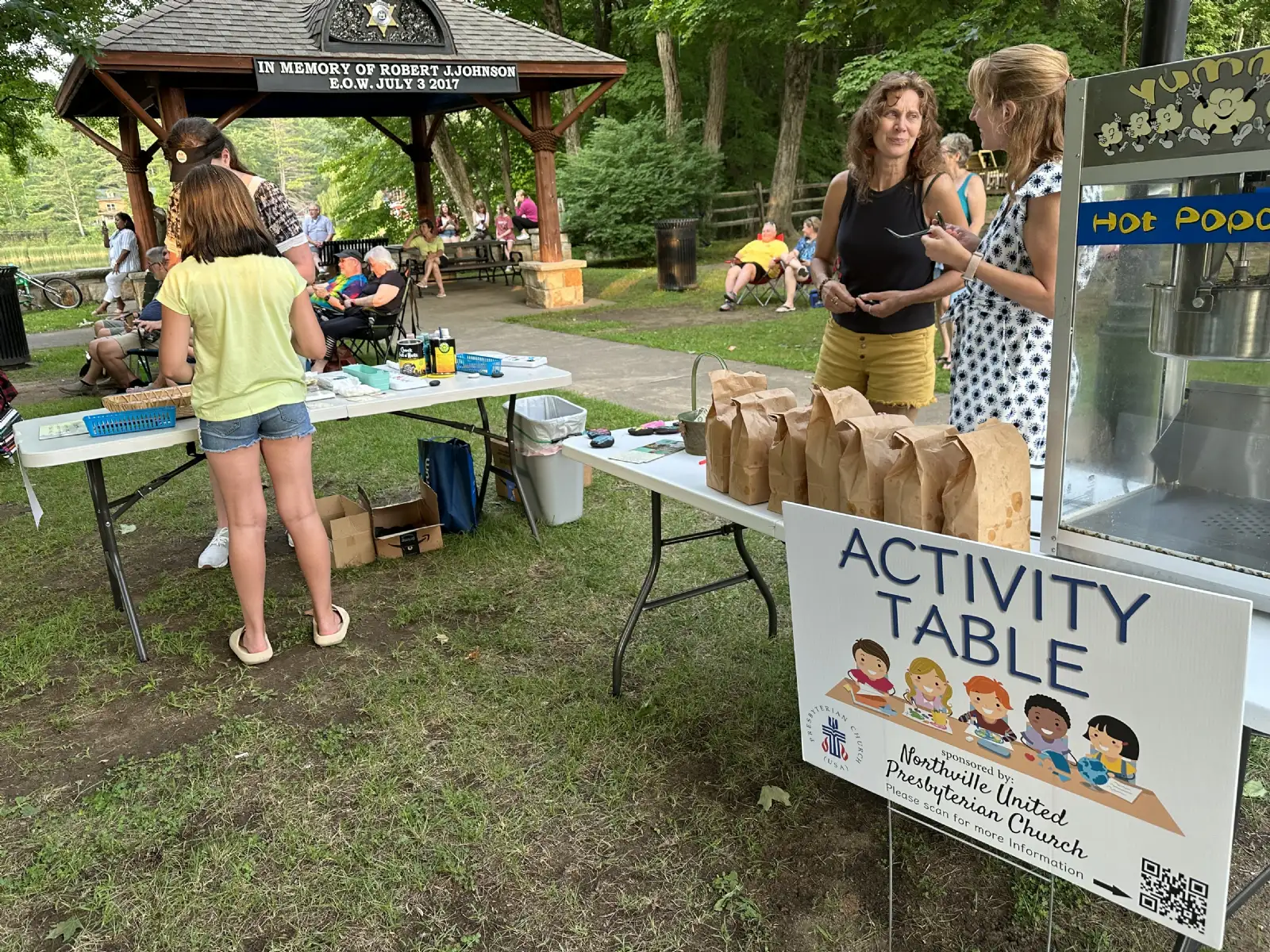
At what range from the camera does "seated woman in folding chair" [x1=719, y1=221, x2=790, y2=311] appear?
1155cm

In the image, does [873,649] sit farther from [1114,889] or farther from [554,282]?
[554,282]

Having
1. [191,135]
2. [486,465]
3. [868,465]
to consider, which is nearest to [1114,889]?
[868,465]

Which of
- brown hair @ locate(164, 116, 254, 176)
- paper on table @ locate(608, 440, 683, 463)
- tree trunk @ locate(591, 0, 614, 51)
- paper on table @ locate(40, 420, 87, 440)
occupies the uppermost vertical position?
tree trunk @ locate(591, 0, 614, 51)

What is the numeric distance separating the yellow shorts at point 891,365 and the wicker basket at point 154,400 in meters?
2.46

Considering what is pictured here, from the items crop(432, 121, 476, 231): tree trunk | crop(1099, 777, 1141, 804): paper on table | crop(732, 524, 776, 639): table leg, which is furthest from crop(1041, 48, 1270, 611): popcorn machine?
crop(432, 121, 476, 231): tree trunk

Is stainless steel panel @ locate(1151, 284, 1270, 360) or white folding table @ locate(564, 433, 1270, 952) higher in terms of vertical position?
stainless steel panel @ locate(1151, 284, 1270, 360)

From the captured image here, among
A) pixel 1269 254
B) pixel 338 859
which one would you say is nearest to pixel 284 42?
pixel 338 859

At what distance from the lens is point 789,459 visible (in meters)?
2.31

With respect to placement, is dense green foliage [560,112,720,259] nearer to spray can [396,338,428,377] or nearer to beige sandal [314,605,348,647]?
spray can [396,338,428,377]

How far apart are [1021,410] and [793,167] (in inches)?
602

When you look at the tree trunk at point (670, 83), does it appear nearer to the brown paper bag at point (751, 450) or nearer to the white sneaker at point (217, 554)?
the white sneaker at point (217, 554)

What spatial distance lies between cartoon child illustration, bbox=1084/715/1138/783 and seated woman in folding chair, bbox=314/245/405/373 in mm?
7325

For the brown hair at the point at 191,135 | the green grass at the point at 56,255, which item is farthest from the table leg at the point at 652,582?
the green grass at the point at 56,255

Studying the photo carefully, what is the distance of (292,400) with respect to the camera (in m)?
3.33
